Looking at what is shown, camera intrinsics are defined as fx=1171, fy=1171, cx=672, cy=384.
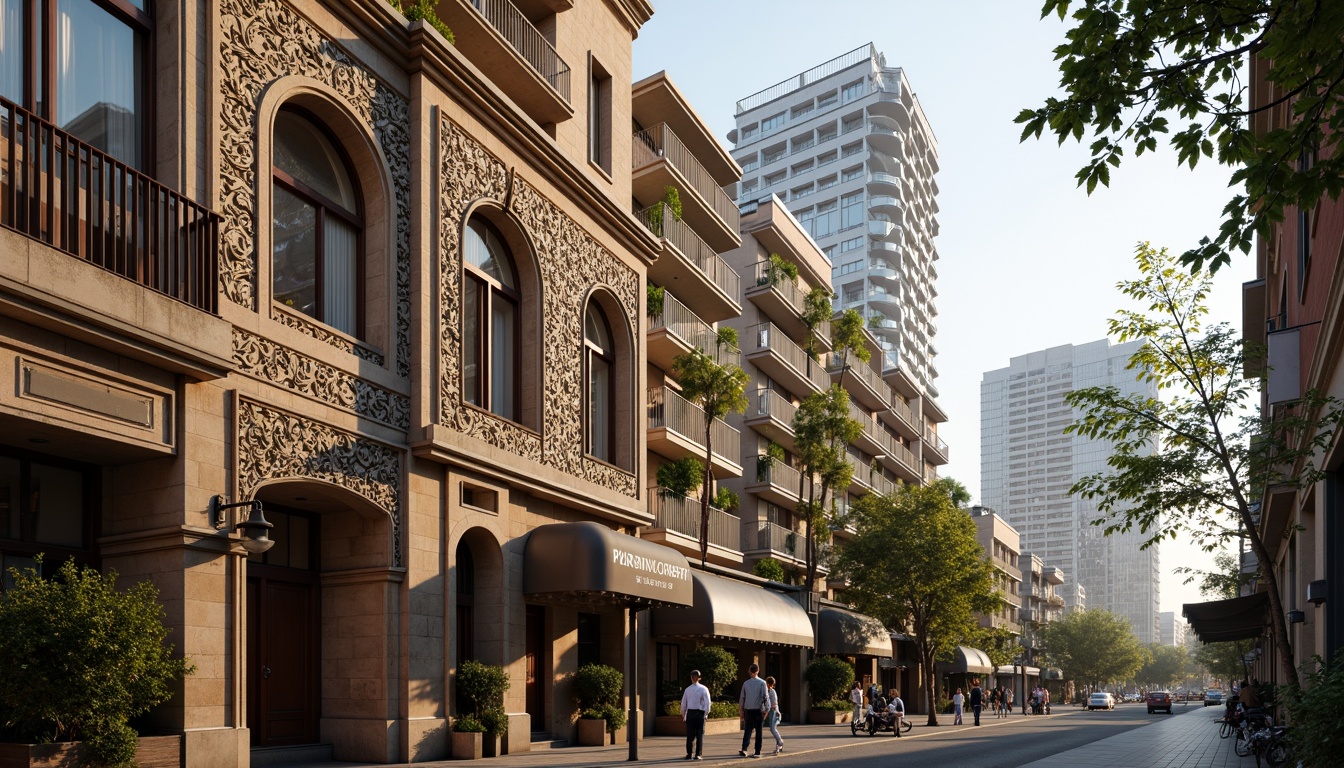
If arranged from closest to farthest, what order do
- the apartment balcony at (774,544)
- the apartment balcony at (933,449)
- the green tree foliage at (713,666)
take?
the green tree foliage at (713,666), the apartment balcony at (774,544), the apartment balcony at (933,449)

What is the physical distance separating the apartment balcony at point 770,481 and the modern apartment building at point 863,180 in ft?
229

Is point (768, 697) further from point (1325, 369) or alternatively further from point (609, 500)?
point (1325, 369)

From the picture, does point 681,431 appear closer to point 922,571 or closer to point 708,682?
point 708,682

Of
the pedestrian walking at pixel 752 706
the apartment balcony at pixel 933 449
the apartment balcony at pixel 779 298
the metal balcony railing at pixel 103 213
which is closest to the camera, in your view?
the metal balcony railing at pixel 103 213

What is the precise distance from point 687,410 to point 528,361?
14602 mm

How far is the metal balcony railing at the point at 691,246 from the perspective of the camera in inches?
1403

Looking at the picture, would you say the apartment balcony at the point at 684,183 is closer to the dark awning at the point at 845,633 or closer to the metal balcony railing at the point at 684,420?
the metal balcony railing at the point at 684,420

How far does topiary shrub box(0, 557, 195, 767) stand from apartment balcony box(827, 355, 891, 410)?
158 feet

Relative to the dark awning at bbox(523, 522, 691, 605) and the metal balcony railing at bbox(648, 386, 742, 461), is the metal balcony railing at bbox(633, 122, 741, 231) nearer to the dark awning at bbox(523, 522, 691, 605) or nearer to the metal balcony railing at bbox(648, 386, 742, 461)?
the metal balcony railing at bbox(648, 386, 742, 461)

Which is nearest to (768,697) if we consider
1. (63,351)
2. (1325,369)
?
(1325,369)

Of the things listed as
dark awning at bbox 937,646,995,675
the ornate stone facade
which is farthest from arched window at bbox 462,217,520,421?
dark awning at bbox 937,646,995,675

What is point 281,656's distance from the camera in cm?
1777

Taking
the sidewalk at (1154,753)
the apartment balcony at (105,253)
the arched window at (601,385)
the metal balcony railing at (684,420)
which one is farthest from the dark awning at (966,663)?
the apartment balcony at (105,253)

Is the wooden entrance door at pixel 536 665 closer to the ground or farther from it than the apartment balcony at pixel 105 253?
closer to the ground
